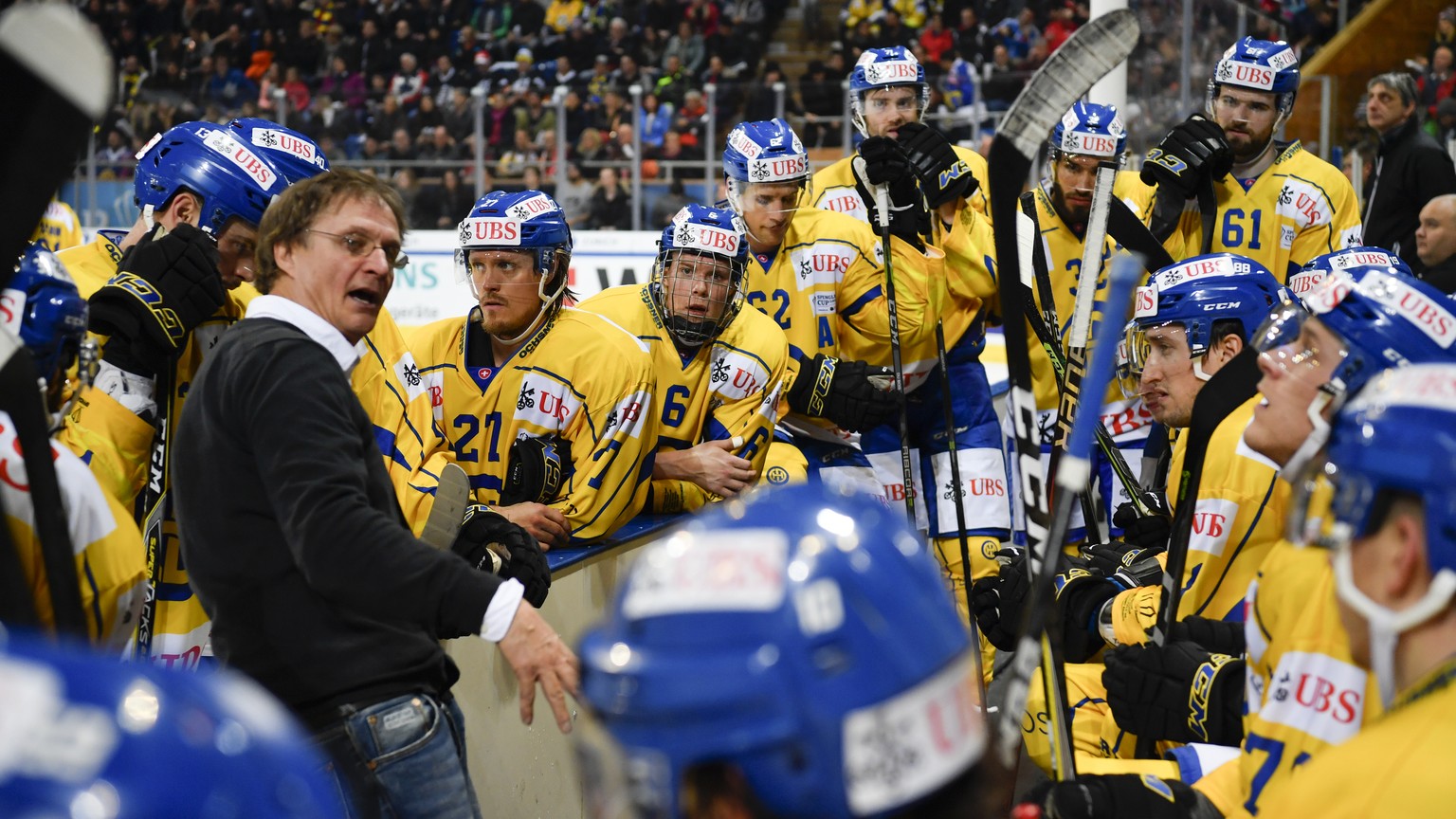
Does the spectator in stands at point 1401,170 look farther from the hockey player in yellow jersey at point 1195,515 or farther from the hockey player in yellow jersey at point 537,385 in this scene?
the hockey player in yellow jersey at point 537,385

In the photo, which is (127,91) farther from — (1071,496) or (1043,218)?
(1071,496)

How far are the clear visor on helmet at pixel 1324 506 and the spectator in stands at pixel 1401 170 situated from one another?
16.0 feet

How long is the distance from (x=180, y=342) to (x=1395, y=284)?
2021mm

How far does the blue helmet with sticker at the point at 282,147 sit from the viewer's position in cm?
306

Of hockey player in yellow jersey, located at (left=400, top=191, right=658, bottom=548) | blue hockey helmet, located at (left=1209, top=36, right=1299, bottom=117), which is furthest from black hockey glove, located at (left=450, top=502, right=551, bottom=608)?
blue hockey helmet, located at (left=1209, top=36, right=1299, bottom=117)

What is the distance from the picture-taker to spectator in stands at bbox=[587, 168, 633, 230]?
10.1m

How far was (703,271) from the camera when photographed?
4141mm

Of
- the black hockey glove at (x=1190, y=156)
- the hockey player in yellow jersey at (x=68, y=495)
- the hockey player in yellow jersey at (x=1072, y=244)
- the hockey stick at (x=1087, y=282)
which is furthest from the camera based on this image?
the hockey player in yellow jersey at (x=1072, y=244)

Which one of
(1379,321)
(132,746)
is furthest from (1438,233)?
(132,746)

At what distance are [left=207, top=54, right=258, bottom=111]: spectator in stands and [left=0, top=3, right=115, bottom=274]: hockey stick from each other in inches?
467

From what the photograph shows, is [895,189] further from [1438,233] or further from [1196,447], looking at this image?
[1438,233]

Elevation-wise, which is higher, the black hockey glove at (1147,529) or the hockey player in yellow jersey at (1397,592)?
the hockey player in yellow jersey at (1397,592)

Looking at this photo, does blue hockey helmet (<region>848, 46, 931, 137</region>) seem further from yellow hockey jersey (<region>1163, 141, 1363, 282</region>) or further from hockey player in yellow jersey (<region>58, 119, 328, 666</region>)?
hockey player in yellow jersey (<region>58, 119, 328, 666</region>)

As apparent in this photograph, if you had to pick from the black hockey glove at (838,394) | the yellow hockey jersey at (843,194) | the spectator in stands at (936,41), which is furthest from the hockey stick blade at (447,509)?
the spectator in stands at (936,41)
